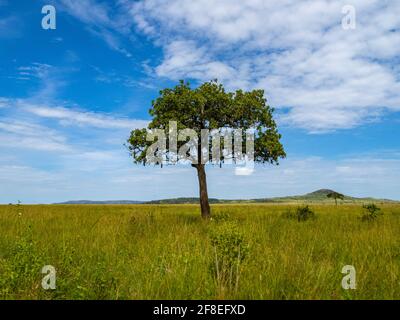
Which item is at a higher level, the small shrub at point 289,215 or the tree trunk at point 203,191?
the tree trunk at point 203,191

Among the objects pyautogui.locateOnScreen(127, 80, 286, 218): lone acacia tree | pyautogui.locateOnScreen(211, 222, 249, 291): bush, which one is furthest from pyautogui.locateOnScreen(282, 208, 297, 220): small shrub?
pyautogui.locateOnScreen(211, 222, 249, 291): bush

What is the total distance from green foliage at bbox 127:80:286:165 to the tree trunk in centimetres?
155

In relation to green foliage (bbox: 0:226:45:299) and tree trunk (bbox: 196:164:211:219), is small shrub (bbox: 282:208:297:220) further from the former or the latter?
green foliage (bbox: 0:226:45:299)

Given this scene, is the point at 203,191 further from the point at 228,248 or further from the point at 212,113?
the point at 228,248

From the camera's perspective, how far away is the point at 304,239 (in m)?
10.2

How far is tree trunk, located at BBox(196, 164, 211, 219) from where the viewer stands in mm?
23484

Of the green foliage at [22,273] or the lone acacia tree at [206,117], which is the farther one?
the lone acacia tree at [206,117]

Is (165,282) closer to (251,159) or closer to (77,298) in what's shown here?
(77,298)

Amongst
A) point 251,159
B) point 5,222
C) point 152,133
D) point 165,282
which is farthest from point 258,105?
point 165,282

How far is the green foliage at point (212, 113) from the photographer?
905 inches

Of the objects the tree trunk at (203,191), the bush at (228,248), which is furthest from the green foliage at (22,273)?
the tree trunk at (203,191)

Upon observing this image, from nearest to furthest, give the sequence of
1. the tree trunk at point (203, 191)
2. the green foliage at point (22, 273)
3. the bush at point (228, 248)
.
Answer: the green foliage at point (22, 273) → the bush at point (228, 248) → the tree trunk at point (203, 191)

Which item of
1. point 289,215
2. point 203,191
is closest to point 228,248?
point 289,215

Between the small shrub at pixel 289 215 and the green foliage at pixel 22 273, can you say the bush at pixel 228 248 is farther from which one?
the small shrub at pixel 289 215
